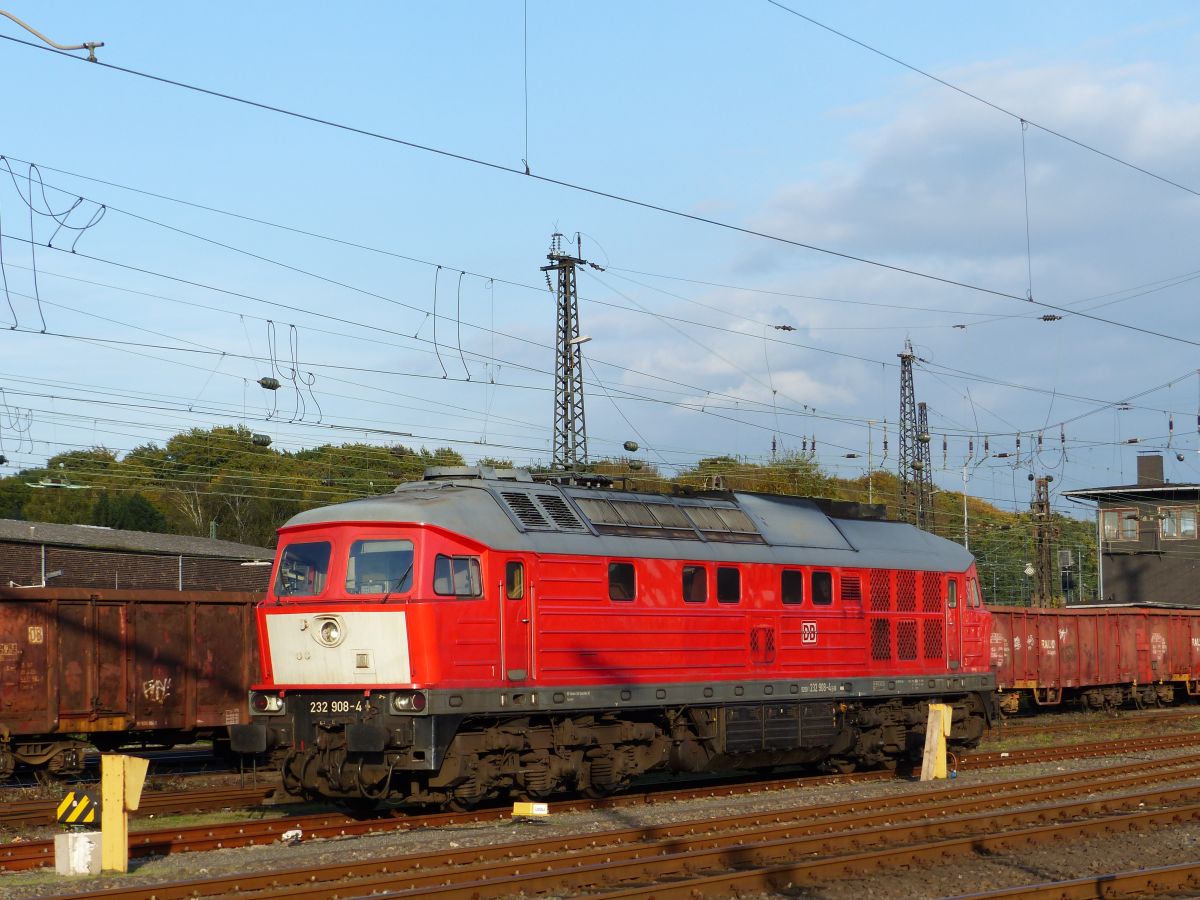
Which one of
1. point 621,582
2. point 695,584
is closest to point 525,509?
point 621,582

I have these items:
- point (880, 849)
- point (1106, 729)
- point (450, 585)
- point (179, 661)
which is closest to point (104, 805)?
point (450, 585)

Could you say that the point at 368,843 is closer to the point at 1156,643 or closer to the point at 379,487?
the point at 1156,643

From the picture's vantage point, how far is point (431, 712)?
50.9 feet

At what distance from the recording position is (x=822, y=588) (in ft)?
69.0

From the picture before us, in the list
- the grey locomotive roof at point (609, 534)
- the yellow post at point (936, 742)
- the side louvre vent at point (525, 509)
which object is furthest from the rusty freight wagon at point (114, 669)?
the yellow post at point (936, 742)

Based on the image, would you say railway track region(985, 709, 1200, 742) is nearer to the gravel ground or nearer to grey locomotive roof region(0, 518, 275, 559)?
the gravel ground

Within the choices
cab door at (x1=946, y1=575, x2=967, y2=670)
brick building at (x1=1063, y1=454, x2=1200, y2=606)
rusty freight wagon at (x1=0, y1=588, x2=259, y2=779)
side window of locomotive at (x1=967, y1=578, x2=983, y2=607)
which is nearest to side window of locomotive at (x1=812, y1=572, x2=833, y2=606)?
cab door at (x1=946, y1=575, x2=967, y2=670)

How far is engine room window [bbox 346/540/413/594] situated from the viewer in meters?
16.1

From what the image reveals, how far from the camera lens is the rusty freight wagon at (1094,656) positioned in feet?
116

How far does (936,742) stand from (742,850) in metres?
8.32

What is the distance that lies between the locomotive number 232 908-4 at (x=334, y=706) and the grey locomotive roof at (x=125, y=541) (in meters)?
29.0

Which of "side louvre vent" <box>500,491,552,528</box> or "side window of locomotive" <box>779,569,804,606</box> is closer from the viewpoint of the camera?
"side louvre vent" <box>500,491,552,528</box>

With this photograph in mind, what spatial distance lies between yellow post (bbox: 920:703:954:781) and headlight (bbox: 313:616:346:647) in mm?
9435

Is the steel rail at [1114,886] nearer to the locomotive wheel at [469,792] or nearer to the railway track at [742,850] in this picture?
the railway track at [742,850]
